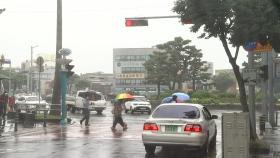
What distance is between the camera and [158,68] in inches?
3056

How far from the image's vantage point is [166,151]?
17.2 m

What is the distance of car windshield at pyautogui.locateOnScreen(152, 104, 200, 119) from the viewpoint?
16125 millimetres

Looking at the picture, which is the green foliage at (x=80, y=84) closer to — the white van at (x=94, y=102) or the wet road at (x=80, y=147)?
the white van at (x=94, y=102)

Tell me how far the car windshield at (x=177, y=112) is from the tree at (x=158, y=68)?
5913 cm

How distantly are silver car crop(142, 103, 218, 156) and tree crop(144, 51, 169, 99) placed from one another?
59282 mm

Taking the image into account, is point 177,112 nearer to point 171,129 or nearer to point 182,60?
point 171,129

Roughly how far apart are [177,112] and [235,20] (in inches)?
131

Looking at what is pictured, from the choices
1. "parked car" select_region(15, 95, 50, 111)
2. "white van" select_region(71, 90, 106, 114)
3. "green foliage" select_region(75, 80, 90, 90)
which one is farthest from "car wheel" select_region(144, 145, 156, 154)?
"green foliage" select_region(75, 80, 90, 90)

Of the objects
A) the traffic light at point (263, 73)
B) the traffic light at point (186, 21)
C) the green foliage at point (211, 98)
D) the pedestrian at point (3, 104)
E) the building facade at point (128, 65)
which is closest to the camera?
the traffic light at point (186, 21)

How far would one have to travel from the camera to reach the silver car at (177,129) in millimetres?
15617

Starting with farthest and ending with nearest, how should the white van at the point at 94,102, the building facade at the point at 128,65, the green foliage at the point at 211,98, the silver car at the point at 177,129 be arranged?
the building facade at the point at 128,65 < the green foliage at the point at 211,98 < the white van at the point at 94,102 < the silver car at the point at 177,129

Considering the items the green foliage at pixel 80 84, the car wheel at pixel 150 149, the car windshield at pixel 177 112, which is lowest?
the car wheel at pixel 150 149

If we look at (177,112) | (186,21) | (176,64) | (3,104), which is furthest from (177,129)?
(176,64)

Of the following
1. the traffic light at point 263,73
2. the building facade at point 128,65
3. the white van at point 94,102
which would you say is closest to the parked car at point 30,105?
the white van at point 94,102
